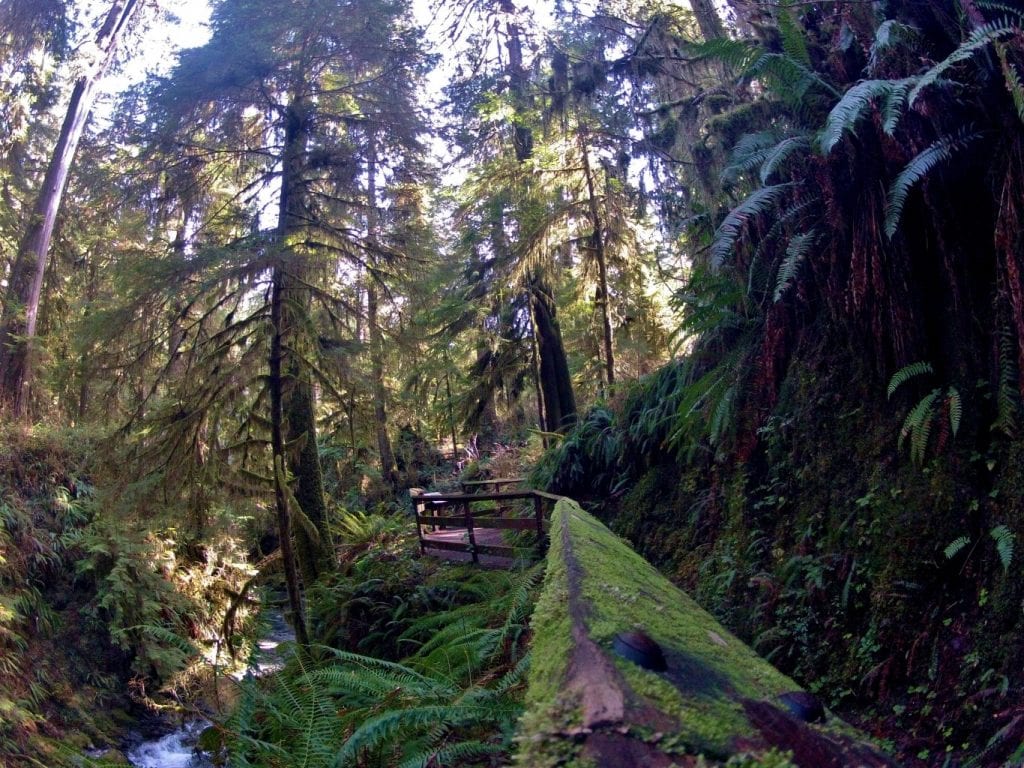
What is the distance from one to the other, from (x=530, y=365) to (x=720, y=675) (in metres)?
14.3

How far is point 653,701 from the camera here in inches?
62.6

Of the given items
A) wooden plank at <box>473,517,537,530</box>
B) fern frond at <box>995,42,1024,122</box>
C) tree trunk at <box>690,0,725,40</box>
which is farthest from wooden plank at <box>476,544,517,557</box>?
tree trunk at <box>690,0,725,40</box>

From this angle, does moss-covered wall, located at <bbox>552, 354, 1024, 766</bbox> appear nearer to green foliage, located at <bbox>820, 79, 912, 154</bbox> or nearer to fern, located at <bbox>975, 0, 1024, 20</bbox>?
green foliage, located at <bbox>820, 79, 912, 154</bbox>

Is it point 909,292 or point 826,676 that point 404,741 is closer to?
point 826,676

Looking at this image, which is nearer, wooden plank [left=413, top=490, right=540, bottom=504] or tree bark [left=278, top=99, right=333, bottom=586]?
tree bark [left=278, top=99, right=333, bottom=586]

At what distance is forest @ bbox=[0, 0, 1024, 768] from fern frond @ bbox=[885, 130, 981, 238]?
0.02 meters

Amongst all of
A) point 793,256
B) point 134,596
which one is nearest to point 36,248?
point 134,596

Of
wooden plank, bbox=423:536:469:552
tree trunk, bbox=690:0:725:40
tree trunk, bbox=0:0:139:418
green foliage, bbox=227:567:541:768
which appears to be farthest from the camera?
tree trunk, bbox=0:0:139:418

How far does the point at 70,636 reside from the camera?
31.3ft

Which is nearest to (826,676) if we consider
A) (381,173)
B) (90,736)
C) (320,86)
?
(90,736)

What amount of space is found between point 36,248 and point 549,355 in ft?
34.9

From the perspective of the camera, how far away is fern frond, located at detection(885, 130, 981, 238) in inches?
154

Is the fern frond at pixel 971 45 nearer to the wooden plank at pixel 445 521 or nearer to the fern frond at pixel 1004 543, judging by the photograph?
the fern frond at pixel 1004 543

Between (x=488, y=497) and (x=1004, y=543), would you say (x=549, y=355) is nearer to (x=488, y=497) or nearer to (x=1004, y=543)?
(x=488, y=497)
